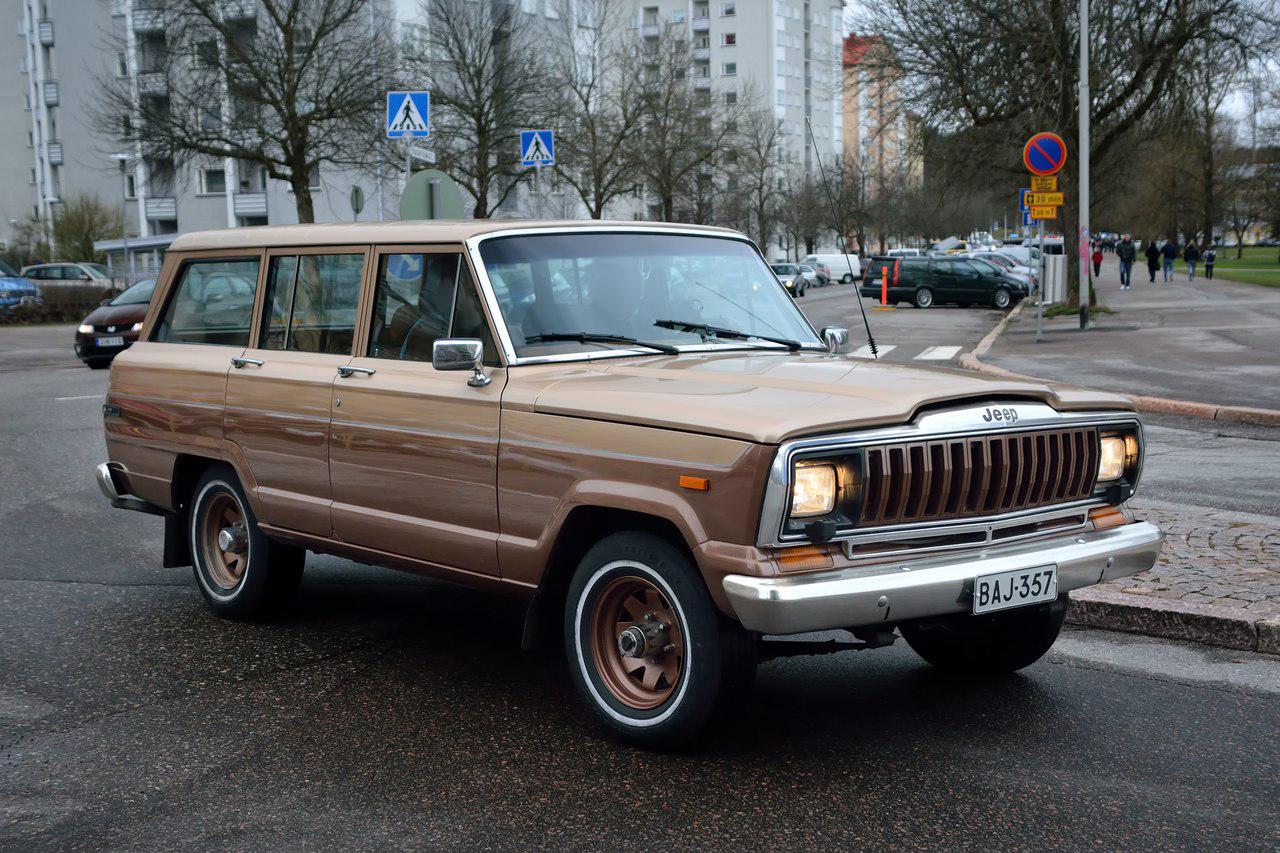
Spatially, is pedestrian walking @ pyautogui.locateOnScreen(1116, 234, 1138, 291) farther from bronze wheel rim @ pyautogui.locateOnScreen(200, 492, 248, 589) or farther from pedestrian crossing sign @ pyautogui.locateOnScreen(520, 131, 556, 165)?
bronze wheel rim @ pyautogui.locateOnScreen(200, 492, 248, 589)

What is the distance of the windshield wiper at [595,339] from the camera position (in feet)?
17.9

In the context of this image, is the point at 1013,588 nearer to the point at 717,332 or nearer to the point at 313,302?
the point at 717,332

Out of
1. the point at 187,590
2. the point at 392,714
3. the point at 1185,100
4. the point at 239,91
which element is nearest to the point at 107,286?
the point at 239,91

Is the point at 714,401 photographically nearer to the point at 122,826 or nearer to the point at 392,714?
the point at 392,714

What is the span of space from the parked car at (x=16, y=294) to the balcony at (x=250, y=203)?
25.3 meters

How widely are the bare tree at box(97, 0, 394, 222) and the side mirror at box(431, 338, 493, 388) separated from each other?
31.2 m

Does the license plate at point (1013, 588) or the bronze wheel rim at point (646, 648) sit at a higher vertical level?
the license plate at point (1013, 588)

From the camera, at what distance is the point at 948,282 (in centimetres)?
4778

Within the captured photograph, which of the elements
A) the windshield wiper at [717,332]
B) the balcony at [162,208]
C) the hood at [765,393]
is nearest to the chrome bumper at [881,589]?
the hood at [765,393]

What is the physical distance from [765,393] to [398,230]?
2.10m

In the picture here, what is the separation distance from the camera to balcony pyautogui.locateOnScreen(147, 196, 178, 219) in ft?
234

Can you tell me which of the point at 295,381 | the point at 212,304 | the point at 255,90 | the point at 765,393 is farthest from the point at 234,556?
the point at 255,90

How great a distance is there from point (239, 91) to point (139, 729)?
31.9 m

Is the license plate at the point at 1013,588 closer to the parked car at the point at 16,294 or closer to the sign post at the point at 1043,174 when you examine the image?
the sign post at the point at 1043,174
